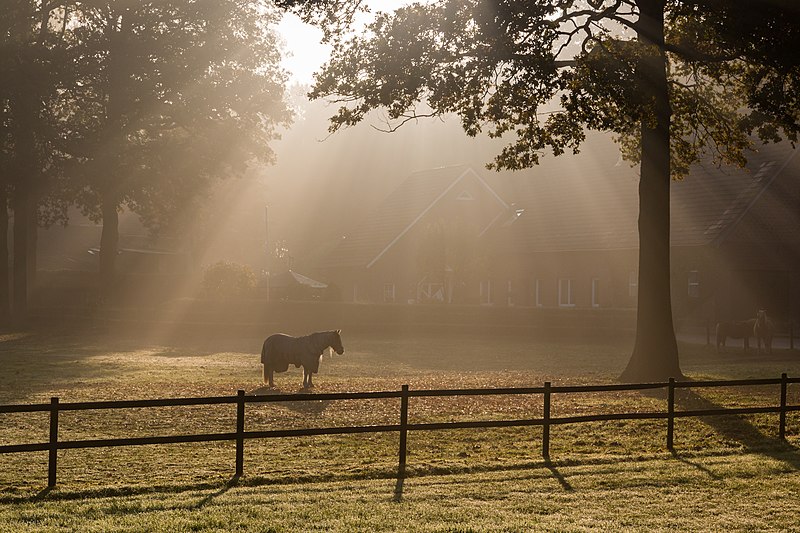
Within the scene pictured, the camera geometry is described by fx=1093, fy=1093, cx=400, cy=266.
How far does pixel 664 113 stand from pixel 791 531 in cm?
1531

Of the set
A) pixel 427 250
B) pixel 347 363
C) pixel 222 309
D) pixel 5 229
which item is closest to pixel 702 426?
pixel 347 363

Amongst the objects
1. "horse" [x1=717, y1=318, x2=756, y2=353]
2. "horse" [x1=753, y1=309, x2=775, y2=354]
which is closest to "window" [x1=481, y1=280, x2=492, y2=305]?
"horse" [x1=717, y1=318, x2=756, y2=353]

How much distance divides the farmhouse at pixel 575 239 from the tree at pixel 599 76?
2409 centimetres

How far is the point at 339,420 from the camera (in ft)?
68.5

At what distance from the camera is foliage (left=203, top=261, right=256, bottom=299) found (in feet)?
187

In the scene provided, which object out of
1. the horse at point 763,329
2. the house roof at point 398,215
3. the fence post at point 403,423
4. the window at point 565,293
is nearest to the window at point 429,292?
Answer: the house roof at point 398,215

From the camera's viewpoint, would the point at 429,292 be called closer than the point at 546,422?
No

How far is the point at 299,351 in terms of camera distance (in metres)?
25.9

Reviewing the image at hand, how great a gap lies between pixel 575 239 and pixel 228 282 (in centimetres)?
1866

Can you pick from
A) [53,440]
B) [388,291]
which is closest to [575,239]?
[388,291]

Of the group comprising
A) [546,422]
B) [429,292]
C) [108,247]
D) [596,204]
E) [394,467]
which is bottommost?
[394,467]

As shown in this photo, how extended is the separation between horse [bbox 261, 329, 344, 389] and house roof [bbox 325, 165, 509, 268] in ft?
135

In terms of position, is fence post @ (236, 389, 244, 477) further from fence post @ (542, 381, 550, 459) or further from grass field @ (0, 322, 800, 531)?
fence post @ (542, 381, 550, 459)

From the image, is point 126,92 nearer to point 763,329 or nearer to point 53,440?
point 763,329
